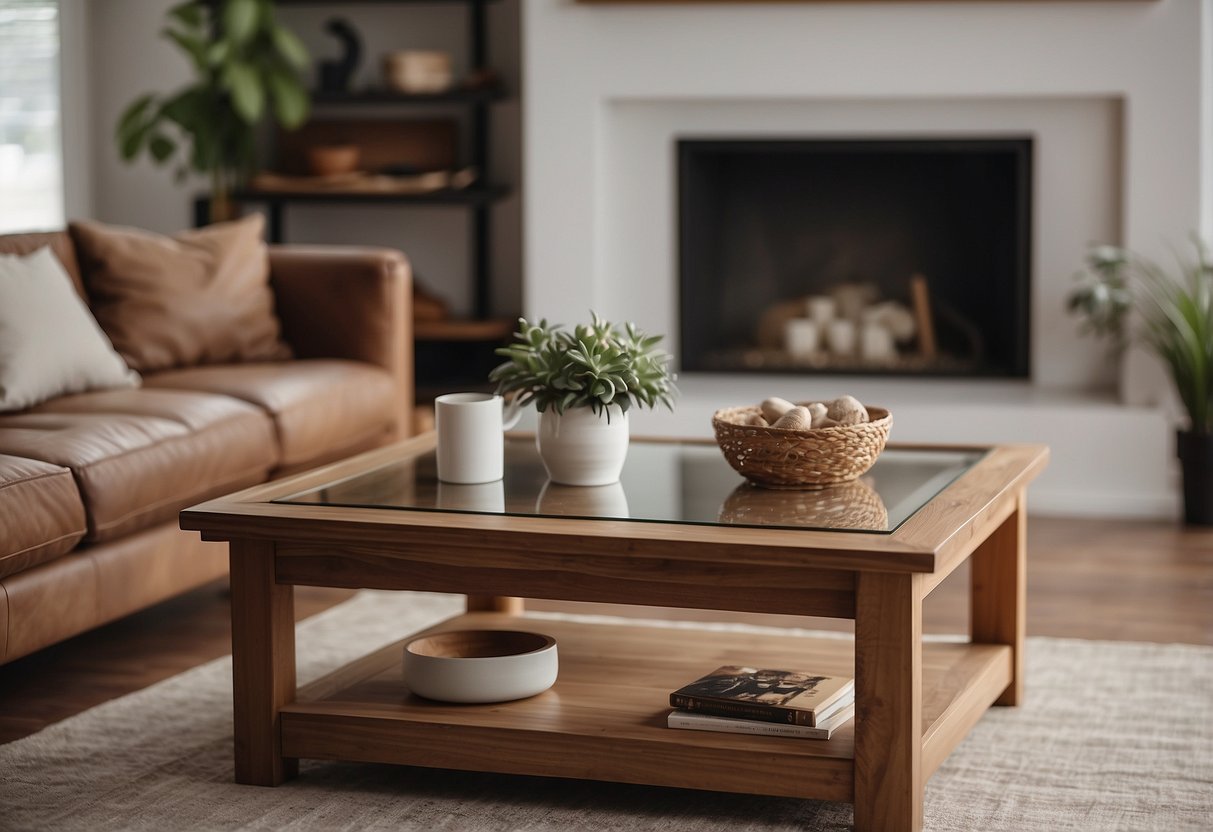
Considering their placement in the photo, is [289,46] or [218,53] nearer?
[218,53]

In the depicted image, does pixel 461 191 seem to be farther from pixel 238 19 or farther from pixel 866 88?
pixel 866 88

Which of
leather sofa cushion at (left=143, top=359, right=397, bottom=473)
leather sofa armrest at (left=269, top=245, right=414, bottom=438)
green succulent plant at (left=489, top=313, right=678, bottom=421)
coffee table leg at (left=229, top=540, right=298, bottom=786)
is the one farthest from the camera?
leather sofa armrest at (left=269, top=245, right=414, bottom=438)

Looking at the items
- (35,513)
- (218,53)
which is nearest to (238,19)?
(218,53)

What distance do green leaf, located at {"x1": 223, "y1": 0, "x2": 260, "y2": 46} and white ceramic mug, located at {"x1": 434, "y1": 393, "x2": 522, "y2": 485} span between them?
115 inches

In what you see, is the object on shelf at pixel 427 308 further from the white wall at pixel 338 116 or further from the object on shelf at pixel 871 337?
the object on shelf at pixel 871 337

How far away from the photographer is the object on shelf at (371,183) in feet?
16.9

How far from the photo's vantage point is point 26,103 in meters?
5.61

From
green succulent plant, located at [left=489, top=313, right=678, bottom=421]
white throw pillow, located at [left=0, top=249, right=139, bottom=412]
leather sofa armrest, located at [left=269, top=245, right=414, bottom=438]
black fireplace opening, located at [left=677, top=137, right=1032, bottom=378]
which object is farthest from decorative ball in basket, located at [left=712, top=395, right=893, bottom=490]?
black fireplace opening, located at [left=677, top=137, right=1032, bottom=378]

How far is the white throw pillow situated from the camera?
3184mm

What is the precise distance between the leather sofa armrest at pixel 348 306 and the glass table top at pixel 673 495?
145 cm

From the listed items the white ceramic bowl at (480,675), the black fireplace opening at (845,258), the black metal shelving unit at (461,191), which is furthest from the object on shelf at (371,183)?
the white ceramic bowl at (480,675)

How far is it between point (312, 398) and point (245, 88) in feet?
5.62

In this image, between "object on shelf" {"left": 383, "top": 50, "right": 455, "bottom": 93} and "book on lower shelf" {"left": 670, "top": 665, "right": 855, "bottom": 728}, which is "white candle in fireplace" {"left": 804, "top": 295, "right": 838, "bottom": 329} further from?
"book on lower shelf" {"left": 670, "top": 665, "right": 855, "bottom": 728}

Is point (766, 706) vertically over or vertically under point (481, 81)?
under
